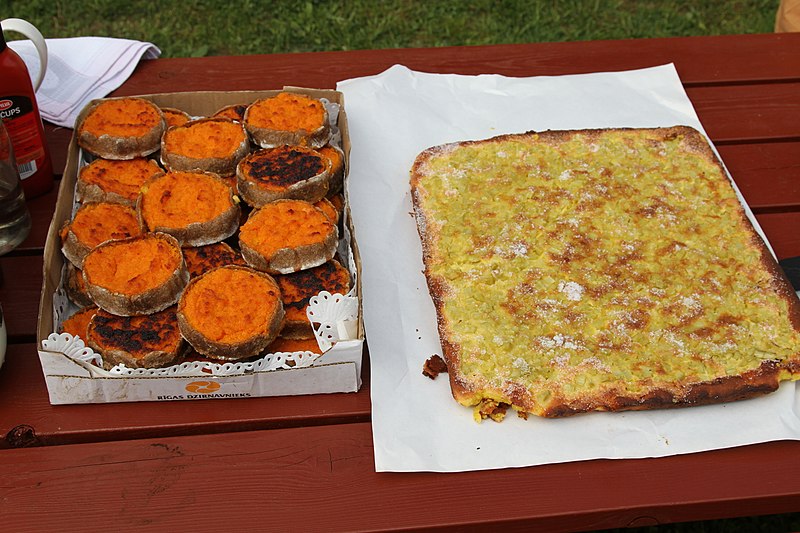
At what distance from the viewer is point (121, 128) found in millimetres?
2270

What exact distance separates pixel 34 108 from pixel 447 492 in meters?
1.43

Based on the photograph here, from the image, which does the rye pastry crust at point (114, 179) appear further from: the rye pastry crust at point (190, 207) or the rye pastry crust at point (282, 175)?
the rye pastry crust at point (282, 175)

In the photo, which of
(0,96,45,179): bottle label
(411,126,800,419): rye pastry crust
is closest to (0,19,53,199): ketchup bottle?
(0,96,45,179): bottle label

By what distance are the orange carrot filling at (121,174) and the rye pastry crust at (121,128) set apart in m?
0.02

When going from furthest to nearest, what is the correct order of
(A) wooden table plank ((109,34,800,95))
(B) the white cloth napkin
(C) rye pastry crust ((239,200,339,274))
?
(A) wooden table plank ((109,34,800,95))
(B) the white cloth napkin
(C) rye pastry crust ((239,200,339,274))

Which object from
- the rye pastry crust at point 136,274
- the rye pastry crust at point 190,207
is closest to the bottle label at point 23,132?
the rye pastry crust at point 190,207

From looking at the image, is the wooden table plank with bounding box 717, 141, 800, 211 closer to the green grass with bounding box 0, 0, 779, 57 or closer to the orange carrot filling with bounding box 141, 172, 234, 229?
the orange carrot filling with bounding box 141, 172, 234, 229

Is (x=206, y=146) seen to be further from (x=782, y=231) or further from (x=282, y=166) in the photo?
(x=782, y=231)

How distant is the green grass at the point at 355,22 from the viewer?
14.4 ft

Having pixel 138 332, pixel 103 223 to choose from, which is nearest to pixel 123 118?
pixel 103 223

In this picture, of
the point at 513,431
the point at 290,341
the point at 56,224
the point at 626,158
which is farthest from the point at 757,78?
the point at 56,224

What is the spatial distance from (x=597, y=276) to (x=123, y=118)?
4.38 ft

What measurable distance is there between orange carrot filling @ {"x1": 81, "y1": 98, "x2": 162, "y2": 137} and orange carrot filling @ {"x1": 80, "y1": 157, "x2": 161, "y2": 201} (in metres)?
0.08

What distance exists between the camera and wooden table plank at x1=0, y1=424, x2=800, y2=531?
65.9 inches
